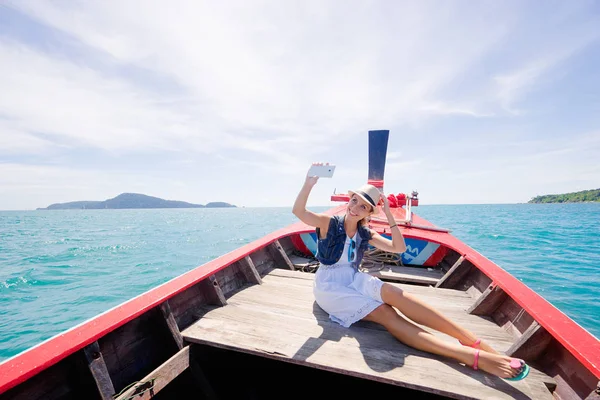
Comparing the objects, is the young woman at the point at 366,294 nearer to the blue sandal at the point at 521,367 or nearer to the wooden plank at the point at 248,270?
the blue sandal at the point at 521,367

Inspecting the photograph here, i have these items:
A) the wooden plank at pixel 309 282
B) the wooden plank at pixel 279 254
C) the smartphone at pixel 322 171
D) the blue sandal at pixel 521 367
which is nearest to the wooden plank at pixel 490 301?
the wooden plank at pixel 309 282

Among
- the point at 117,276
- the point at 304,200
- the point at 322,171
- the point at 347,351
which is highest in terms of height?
the point at 322,171

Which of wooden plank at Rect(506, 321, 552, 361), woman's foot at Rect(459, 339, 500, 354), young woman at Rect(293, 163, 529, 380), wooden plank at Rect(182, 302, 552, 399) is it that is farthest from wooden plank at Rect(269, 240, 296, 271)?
wooden plank at Rect(506, 321, 552, 361)

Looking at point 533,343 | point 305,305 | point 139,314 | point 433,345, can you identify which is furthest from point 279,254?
point 533,343

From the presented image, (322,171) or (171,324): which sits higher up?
(322,171)

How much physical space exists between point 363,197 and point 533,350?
6.41 feet

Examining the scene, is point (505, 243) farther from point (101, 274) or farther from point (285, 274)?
point (101, 274)

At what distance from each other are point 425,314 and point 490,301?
126 cm

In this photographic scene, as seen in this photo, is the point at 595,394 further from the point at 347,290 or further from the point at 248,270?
the point at 248,270

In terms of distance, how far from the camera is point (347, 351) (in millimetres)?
2322

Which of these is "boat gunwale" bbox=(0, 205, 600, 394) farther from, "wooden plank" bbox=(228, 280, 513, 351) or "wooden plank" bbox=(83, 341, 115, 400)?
"wooden plank" bbox=(228, 280, 513, 351)

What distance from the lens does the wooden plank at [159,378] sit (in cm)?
199

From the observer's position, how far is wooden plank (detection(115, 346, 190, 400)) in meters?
1.99

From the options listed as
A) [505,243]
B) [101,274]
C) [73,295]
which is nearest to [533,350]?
[73,295]
